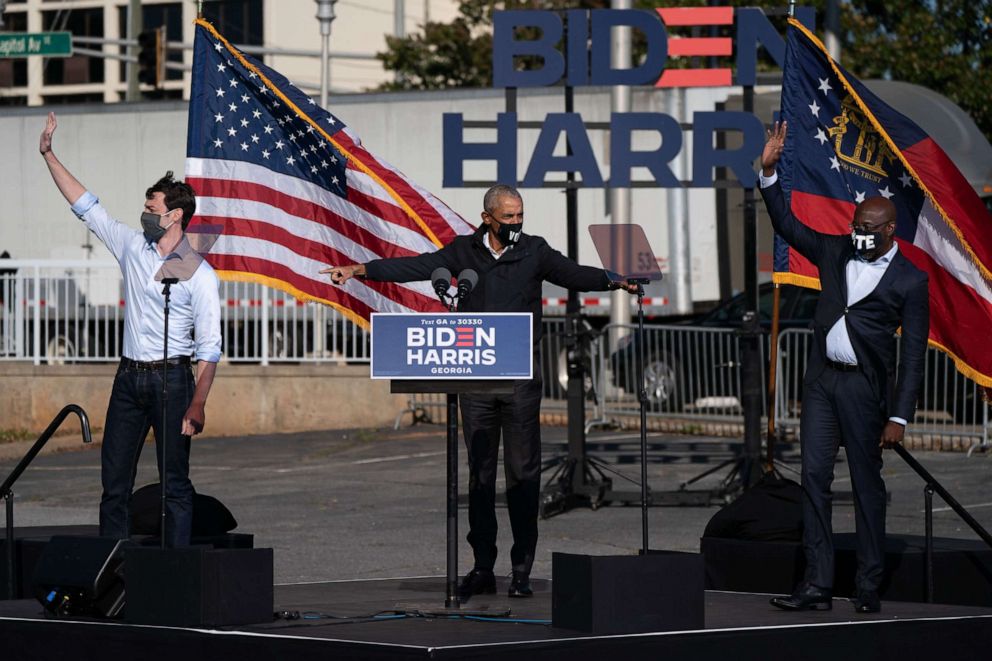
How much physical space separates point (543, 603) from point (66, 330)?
13.6 metres

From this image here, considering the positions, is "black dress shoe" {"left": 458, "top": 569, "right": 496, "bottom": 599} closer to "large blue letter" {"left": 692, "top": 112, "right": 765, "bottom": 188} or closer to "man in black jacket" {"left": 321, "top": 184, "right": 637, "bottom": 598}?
"man in black jacket" {"left": 321, "top": 184, "right": 637, "bottom": 598}

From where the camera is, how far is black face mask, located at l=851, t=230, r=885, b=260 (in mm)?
8258

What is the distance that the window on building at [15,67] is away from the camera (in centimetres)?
6556

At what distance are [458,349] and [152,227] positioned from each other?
1.63 meters

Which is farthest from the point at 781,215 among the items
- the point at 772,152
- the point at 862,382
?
the point at 862,382

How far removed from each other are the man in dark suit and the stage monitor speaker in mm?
2946

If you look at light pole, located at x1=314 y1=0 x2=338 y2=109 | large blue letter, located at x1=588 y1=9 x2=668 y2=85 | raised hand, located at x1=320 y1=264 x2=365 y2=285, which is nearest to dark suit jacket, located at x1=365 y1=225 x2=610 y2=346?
raised hand, located at x1=320 y1=264 x2=365 y2=285

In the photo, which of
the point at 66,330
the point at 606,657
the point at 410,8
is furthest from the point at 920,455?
the point at 410,8

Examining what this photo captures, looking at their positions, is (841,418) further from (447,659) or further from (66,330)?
(66,330)

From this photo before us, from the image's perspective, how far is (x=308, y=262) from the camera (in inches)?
462

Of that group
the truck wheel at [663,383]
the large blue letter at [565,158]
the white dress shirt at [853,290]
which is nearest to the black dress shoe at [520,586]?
the white dress shirt at [853,290]

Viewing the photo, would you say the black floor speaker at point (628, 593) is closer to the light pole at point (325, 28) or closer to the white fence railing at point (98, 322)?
the white fence railing at point (98, 322)

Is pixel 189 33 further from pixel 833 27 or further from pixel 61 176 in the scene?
pixel 61 176

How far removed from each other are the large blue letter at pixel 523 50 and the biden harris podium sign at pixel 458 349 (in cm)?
611
